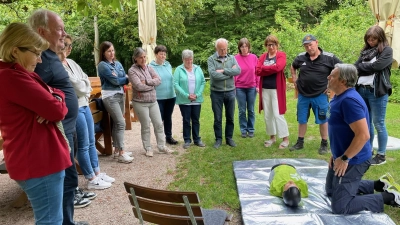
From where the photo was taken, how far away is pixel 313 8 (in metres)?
21.0

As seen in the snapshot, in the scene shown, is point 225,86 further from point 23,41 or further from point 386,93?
point 23,41

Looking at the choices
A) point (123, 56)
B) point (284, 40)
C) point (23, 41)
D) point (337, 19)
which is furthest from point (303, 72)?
point (123, 56)

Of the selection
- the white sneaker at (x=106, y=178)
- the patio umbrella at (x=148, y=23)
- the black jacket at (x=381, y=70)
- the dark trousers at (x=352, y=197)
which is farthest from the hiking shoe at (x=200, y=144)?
the dark trousers at (x=352, y=197)

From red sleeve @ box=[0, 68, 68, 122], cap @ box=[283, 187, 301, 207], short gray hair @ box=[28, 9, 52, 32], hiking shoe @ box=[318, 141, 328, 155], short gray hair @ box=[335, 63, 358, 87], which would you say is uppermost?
short gray hair @ box=[28, 9, 52, 32]

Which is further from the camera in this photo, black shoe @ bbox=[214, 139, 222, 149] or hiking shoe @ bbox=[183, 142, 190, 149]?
hiking shoe @ bbox=[183, 142, 190, 149]

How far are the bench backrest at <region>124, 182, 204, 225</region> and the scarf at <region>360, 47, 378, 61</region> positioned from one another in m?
3.35

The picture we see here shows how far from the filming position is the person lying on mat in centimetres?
337

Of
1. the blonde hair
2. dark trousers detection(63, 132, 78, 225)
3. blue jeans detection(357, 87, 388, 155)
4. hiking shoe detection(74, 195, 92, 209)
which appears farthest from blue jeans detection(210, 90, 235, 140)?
the blonde hair

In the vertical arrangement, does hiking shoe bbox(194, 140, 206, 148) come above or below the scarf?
below

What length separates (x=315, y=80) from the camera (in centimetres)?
515

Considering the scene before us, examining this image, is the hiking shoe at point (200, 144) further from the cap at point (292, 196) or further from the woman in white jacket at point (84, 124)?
the cap at point (292, 196)

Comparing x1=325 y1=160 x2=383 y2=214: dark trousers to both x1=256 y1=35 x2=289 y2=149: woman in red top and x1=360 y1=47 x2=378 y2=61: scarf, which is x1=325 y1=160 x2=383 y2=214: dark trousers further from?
x1=256 y1=35 x2=289 y2=149: woman in red top

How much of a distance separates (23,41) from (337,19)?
1646 centimetres

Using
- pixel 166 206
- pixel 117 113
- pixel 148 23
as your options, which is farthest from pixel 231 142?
pixel 166 206
